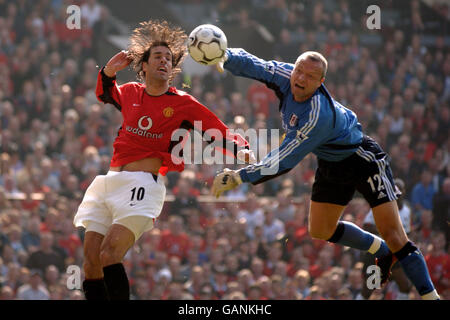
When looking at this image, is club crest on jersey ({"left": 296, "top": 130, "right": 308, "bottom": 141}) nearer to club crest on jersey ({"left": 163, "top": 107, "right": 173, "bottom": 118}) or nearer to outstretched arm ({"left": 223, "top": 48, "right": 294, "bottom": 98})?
outstretched arm ({"left": 223, "top": 48, "right": 294, "bottom": 98})

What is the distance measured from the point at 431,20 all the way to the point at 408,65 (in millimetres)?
1144

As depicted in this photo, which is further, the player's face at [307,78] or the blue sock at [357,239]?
the blue sock at [357,239]

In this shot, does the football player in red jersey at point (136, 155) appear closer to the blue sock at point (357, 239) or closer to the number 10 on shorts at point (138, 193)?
the number 10 on shorts at point (138, 193)

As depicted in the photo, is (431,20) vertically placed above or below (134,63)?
above

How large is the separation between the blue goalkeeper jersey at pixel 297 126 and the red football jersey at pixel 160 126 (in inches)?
18.0

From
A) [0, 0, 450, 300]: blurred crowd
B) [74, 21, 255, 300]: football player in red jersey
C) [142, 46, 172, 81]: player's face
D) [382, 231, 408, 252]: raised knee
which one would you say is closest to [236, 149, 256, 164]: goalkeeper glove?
[74, 21, 255, 300]: football player in red jersey

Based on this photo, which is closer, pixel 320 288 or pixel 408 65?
pixel 320 288

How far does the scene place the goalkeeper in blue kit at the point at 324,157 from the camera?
6.02 meters

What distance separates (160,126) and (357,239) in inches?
80.3

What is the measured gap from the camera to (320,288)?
9172mm

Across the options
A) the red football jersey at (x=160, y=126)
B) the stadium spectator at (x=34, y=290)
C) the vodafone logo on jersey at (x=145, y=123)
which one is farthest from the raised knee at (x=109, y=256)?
the stadium spectator at (x=34, y=290)

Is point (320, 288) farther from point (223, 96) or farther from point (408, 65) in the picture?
point (408, 65)

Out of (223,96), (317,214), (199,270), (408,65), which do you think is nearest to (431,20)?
(408,65)
